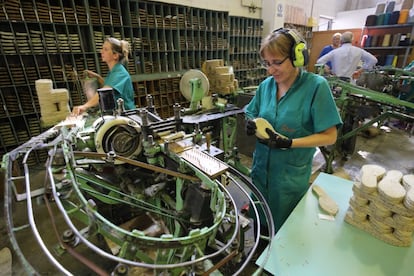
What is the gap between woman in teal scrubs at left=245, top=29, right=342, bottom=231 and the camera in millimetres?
1165

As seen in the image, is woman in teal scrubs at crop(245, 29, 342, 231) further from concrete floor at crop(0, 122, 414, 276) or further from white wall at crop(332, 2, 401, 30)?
white wall at crop(332, 2, 401, 30)

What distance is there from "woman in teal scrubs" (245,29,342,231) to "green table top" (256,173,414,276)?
0.26 m

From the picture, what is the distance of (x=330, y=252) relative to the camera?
3.03ft

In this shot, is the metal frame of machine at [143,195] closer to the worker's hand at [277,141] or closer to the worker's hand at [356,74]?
the worker's hand at [277,141]

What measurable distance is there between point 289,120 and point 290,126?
34 mm

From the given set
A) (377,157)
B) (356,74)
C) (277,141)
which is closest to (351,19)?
(356,74)

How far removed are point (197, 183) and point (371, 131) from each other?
4546mm

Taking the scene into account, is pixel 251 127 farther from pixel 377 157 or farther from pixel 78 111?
pixel 377 157

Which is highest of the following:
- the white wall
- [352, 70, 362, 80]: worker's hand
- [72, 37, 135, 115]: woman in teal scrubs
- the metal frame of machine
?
the white wall

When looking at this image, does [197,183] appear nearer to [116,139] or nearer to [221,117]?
[116,139]

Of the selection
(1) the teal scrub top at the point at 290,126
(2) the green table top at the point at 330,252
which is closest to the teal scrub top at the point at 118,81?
(1) the teal scrub top at the point at 290,126

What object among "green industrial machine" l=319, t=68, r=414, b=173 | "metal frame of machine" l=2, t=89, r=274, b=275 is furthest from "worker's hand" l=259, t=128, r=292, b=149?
"green industrial machine" l=319, t=68, r=414, b=173

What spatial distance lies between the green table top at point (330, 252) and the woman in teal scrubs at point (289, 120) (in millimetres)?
258

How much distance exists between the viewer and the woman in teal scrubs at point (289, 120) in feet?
3.82
